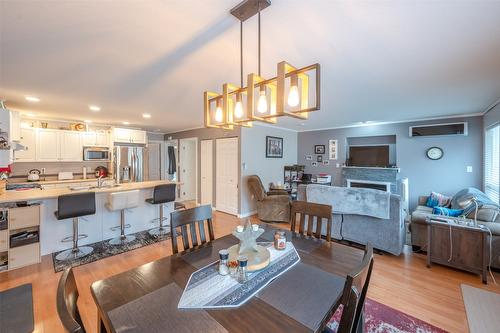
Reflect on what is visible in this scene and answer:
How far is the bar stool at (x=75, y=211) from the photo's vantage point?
9.38 ft

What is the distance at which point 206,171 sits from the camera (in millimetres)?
→ 6090

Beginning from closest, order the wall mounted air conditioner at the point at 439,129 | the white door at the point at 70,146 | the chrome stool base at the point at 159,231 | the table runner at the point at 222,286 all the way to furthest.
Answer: the table runner at the point at 222,286 < the chrome stool base at the point at 159,231 < the wall mounted air conditioner at the point at 439,129 < the white door at the point at 70,146

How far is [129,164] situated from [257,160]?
3436 millimetres

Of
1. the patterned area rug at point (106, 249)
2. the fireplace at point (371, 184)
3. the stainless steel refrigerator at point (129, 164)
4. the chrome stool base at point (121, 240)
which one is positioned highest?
the stainless steel refrigerator at point (129, 164)

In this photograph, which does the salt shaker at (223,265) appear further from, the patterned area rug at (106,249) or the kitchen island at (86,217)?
the kitchen island at (86,217)

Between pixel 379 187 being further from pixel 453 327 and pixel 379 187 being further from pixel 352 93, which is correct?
pixel 453 327

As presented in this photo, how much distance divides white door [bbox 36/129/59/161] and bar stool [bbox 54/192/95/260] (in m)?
2.77

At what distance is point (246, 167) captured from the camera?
17.2 feet

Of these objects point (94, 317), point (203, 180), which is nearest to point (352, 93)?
point (94, 317)

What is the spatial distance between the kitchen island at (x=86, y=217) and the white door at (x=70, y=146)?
2.09 metres

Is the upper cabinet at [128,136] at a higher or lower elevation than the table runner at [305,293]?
higher

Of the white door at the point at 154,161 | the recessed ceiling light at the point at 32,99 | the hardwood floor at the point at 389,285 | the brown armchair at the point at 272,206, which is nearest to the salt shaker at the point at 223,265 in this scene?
the hardwood floor at the point at 389,285

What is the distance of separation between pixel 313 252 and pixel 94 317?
2.08 meters

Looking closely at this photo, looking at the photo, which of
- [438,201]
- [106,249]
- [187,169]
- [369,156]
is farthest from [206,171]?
[438,201]
